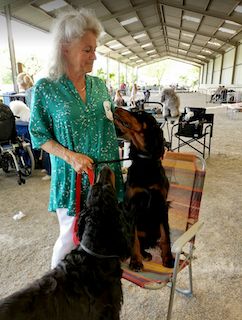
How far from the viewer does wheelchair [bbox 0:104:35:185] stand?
365 centimetres

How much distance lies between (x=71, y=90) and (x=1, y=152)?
3.01 metres

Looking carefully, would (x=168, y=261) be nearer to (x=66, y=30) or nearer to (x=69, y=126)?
(x=69, y=126)

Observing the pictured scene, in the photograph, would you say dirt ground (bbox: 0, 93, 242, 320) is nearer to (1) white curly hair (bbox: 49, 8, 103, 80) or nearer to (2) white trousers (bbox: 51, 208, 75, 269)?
(2) white trousers (bbox: 51, 208, 75, 269)

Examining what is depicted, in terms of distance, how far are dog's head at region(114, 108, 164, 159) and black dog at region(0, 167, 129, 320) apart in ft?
1.42

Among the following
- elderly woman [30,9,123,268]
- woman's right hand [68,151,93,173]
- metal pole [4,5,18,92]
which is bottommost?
woman's right hand [68,151,93,173]

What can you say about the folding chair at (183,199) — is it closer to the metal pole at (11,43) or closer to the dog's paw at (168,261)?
the dog's paw at (168,261)

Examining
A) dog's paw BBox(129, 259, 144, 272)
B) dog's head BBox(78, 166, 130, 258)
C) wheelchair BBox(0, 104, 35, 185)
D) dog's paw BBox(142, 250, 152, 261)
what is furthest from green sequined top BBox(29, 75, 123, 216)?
wheelchair BBox(0, 104, 35, 185)

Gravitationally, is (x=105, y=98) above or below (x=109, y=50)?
below

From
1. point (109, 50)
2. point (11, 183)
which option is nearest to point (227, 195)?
point (11, 183)

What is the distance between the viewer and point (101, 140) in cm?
128

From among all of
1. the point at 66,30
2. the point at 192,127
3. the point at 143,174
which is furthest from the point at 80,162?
the point at 192,127

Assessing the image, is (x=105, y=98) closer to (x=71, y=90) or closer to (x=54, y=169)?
(x=71, y=90)

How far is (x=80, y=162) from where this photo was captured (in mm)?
1151

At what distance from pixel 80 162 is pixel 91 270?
1.45 ft
